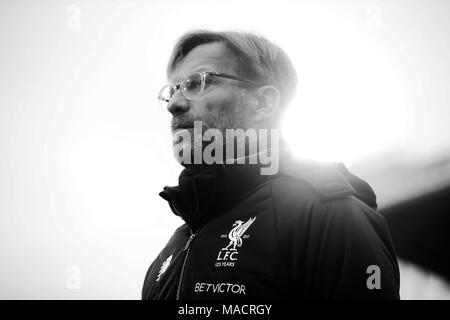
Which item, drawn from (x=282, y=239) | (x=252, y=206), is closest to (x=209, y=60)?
(x=252, y=206)

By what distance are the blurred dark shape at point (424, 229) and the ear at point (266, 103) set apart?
2920mm

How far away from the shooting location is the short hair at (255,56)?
7.76ft

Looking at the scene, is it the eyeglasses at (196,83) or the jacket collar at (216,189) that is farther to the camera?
the eyeglasses at (196,83)

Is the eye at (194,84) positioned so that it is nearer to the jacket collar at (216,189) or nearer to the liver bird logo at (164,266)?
the jacket collar at (216,189)

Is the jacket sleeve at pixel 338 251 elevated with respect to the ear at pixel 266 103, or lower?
lower

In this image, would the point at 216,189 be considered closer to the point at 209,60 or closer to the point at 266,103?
the point at 266,103

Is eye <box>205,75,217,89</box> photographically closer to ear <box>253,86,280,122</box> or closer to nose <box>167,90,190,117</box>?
nose <box>167,90,190,117</box>

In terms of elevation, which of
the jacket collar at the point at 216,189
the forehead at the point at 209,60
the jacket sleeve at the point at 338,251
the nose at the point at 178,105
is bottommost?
the jacket sleeve at the point at 338,251

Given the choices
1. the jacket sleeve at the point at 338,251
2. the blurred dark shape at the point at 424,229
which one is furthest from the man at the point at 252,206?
the blurred dark shape at the point at 424,229

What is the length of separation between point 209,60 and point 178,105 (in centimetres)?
42

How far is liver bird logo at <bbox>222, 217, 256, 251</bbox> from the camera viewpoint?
5.16ft

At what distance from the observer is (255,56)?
7.82 ft
